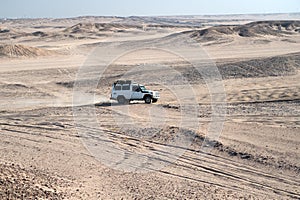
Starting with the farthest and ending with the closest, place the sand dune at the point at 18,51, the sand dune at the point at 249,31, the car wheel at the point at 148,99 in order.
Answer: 1. the sand dune at the point at 249,31
2. the sand dune at the point at 18,51
3. the car wheel at the point at 148,99

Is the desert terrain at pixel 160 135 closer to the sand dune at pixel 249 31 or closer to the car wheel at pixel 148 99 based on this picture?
the car wheel at pixel 148 99

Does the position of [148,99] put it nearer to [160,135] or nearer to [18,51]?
[160,135]

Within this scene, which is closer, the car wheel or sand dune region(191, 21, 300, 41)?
the car wheel

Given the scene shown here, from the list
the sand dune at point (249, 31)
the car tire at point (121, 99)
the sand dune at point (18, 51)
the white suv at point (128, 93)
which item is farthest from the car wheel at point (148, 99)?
the sand dune at point (249, 31)

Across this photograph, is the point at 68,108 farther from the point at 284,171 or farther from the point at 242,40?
the point at 242,40

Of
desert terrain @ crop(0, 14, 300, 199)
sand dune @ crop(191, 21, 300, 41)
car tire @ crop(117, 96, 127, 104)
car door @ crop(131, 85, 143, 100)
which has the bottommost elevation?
desert terrain @ crop(0, 14, 300, 199)

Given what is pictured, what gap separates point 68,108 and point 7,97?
749 cm

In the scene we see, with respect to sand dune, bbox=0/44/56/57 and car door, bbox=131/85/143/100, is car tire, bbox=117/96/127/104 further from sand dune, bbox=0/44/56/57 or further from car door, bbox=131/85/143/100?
sand dune, bbox=0/44/56/57

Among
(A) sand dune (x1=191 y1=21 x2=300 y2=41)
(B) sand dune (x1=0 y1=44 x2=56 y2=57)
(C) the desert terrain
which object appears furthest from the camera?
(A) sand dune (x1=191 y1=21 x2=300 y2=41)

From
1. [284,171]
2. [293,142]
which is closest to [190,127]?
[293,142]

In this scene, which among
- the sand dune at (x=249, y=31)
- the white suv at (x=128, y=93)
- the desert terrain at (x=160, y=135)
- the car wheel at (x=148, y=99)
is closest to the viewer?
the desert terrain at (x=160, y=135)

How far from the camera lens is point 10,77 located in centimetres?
3900

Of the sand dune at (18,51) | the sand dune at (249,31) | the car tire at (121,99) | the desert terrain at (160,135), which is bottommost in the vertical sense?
the desert terrain at (160,135)

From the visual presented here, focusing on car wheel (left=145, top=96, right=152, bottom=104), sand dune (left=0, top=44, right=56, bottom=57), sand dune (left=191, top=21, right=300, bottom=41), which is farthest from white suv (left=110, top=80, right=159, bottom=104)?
sand dune (left=191, top=21, right=300, bottom=41)
